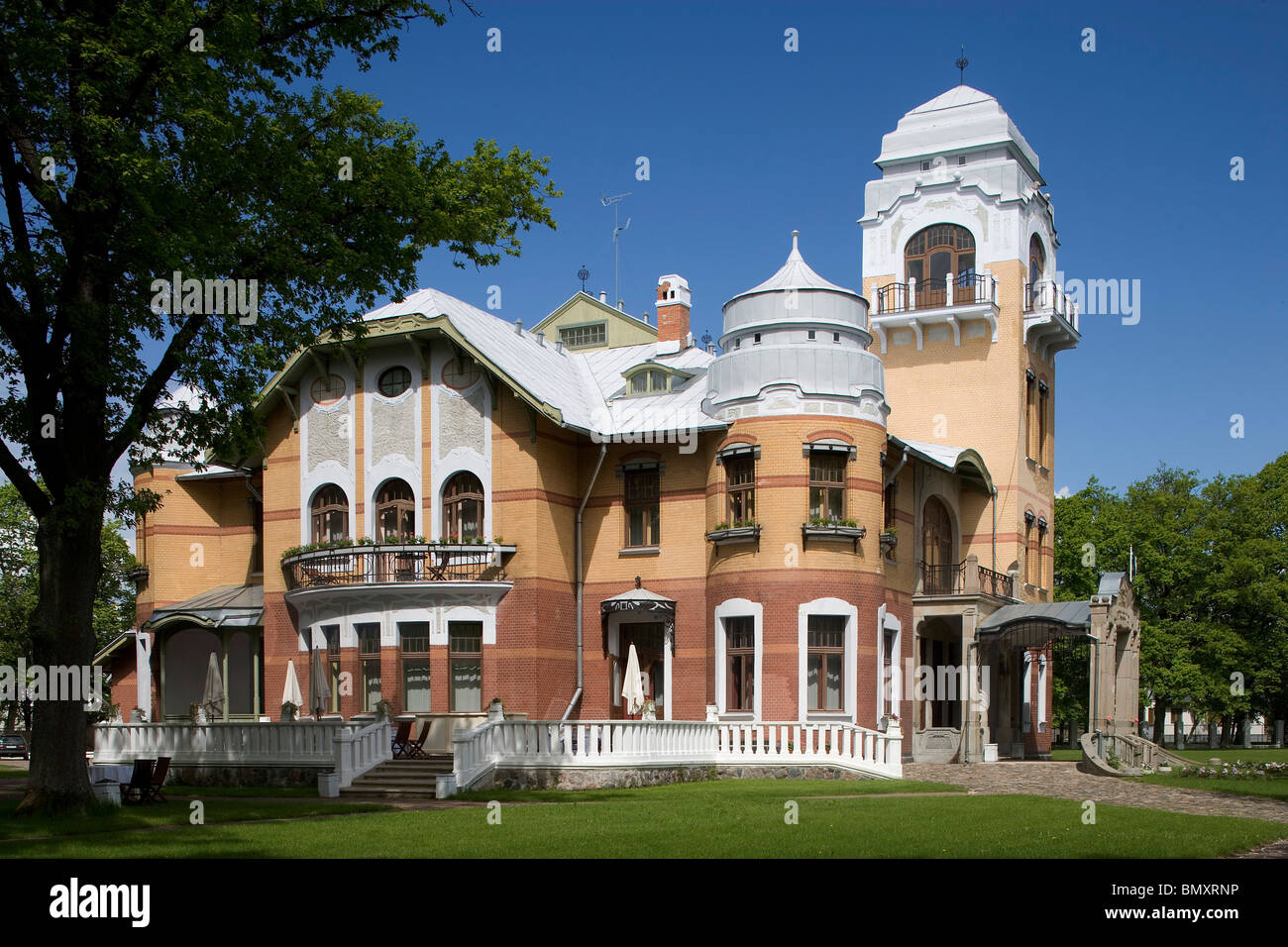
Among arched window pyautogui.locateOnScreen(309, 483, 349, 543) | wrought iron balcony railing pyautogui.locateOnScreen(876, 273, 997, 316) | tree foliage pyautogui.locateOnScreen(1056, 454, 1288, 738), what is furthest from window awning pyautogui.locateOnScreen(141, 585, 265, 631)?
tree foliage pyautogui.locateOnScreen(1056, 454, 1288, 738)

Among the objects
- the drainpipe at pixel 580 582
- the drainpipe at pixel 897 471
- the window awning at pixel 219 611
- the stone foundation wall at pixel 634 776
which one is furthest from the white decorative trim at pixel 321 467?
the drainpipe at pixel 897 471

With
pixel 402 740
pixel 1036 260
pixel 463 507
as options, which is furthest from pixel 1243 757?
pixel 402 740

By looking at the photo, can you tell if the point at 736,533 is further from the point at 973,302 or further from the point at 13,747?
the point at 13,747

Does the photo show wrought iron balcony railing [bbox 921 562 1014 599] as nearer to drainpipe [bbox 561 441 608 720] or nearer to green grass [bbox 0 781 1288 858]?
drainpipe [bbox 561 441 608 720]

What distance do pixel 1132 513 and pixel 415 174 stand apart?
4440cm

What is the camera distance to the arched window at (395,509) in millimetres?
30969

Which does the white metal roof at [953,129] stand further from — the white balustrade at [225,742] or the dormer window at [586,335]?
the white balustrade at [225,742]

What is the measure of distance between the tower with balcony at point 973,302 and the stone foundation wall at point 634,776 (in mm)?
12055

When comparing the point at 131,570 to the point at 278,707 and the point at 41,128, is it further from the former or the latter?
the point at 41,128

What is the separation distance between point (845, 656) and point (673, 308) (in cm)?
1332

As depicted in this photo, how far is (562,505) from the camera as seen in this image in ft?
101

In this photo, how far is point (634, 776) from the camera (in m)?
24.2

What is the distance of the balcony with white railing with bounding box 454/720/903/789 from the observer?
922 inches
